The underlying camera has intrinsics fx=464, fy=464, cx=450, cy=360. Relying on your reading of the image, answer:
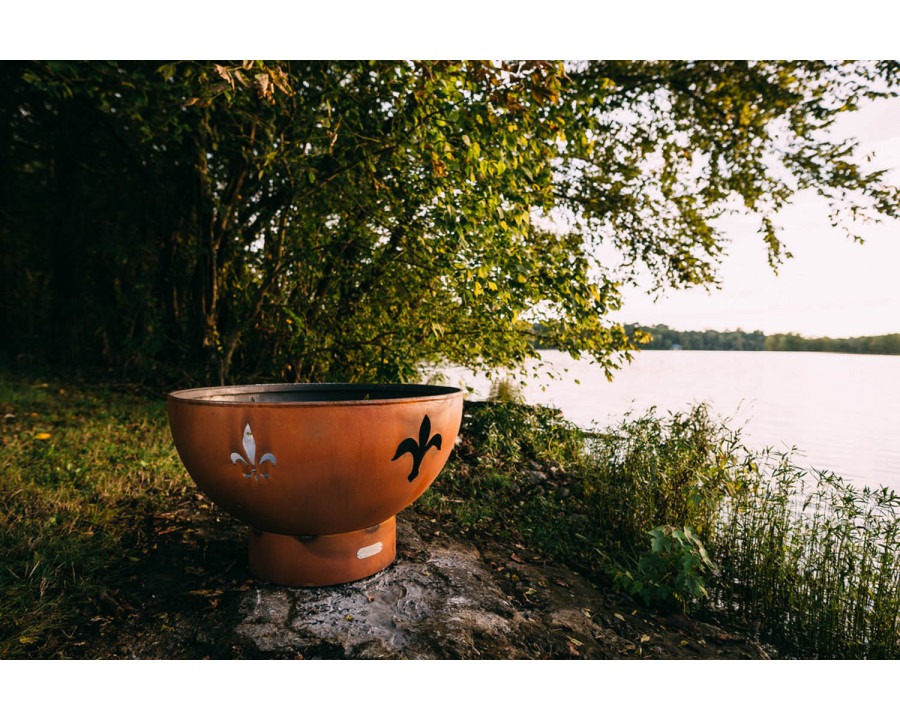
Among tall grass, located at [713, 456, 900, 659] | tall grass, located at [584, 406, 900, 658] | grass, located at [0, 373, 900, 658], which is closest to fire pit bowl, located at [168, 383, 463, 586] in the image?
grass, located at [0, 373, 900, 658]

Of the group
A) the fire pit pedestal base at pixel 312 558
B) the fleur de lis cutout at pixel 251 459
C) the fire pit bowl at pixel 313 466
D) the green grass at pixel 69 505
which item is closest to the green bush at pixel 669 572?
the fire pit bowl at pixel 313 466

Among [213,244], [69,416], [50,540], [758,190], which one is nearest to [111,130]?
[213,244]

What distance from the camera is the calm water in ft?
14.7

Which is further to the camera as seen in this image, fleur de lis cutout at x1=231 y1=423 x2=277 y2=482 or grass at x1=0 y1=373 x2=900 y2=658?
grass at x1=0 y1=373 x2=900 y2=658

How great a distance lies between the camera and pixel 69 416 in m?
4.87

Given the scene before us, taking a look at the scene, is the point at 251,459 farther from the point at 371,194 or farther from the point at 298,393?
the point at 371,194

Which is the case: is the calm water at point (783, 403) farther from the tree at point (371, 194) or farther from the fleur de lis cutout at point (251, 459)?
the fleur de lis cutout at point (251, 459)

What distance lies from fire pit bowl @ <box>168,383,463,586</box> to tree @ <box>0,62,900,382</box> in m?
1.31

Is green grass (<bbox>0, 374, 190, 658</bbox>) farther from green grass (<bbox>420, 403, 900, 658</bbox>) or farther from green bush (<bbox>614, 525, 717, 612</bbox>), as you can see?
green bush (<bbox>614, 525, 717, 612</bbox>)

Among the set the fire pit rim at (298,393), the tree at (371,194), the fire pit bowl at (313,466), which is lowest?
the fire pit bowl at (313,466)

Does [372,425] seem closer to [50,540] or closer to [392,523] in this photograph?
[392,523]

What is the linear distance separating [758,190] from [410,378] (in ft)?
15.4

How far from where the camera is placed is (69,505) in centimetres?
272

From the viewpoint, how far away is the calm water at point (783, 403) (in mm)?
4484
